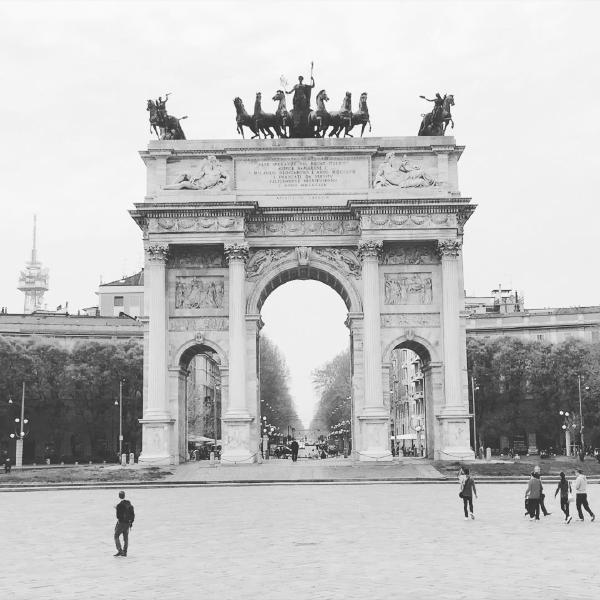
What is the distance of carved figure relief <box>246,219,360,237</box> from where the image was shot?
48.5 m

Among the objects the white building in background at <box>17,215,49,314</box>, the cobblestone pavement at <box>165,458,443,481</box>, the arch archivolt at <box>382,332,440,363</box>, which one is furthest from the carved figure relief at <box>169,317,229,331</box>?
the white building in background at <box>17,215,49,314</box>

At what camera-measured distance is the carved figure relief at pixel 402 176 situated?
48281 millimetres

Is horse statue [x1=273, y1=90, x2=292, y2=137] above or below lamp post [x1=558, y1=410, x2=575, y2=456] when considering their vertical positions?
above

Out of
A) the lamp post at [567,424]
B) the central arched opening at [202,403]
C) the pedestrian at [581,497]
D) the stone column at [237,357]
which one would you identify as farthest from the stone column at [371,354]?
the central arched opening at [202,403]

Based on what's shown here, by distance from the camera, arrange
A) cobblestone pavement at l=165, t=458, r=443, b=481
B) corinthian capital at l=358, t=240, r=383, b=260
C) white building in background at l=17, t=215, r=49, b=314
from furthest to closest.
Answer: white building in background at l=17, t=215, r=49, b=314
corinthian capital at l=358, t=240, r=383, b=260
cobblestone pavement at l=165, t=458, r=443, b=481

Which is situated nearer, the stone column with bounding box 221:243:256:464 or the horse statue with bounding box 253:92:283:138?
the stone column with bounding box 221:243:256:464

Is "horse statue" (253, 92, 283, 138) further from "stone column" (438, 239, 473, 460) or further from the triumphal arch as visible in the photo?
"stone column" (438, 239, 473, 460)

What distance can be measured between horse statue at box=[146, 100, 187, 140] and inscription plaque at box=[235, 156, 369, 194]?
3936 millimetres

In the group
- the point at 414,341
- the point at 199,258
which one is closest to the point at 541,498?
the point at 414,341

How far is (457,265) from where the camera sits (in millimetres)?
48156

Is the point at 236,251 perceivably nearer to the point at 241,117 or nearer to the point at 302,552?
the point at 241,117

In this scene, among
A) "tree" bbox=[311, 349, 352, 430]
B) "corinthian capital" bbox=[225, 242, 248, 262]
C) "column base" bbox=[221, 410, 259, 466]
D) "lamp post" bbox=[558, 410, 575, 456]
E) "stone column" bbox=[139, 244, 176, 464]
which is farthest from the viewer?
"tree" bbox=[311, 349, 352, 430]

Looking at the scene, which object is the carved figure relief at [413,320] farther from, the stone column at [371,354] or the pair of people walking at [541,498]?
the pair of people walking at [541,498]

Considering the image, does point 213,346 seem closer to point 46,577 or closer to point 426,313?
point 426,313
